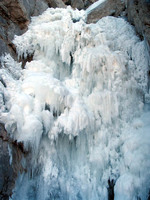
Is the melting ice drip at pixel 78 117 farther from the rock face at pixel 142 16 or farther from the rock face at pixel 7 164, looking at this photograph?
the rock face at pixel 142 16

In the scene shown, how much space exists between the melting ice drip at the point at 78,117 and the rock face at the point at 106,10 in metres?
2.33

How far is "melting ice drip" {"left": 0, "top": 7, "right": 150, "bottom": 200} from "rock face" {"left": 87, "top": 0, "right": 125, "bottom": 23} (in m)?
2.33

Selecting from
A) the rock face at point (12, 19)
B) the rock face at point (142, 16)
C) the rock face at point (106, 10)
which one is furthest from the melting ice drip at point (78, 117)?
the rock face at point (106, 10)

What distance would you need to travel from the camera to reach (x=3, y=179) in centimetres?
365

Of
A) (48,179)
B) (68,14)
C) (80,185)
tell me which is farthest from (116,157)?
(68,14)

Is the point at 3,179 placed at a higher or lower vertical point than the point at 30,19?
lower

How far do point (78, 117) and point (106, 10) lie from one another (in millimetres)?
5436

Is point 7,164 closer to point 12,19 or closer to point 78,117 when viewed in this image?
point 78,117

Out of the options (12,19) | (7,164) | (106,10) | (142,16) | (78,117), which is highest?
(106,10)

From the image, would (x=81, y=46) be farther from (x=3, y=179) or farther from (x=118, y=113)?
(x=3, y=179)

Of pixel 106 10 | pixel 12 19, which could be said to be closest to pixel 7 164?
pixel 12 19

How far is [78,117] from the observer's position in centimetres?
490

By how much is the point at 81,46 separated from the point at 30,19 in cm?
230

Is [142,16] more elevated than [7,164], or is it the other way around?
[142,16]
